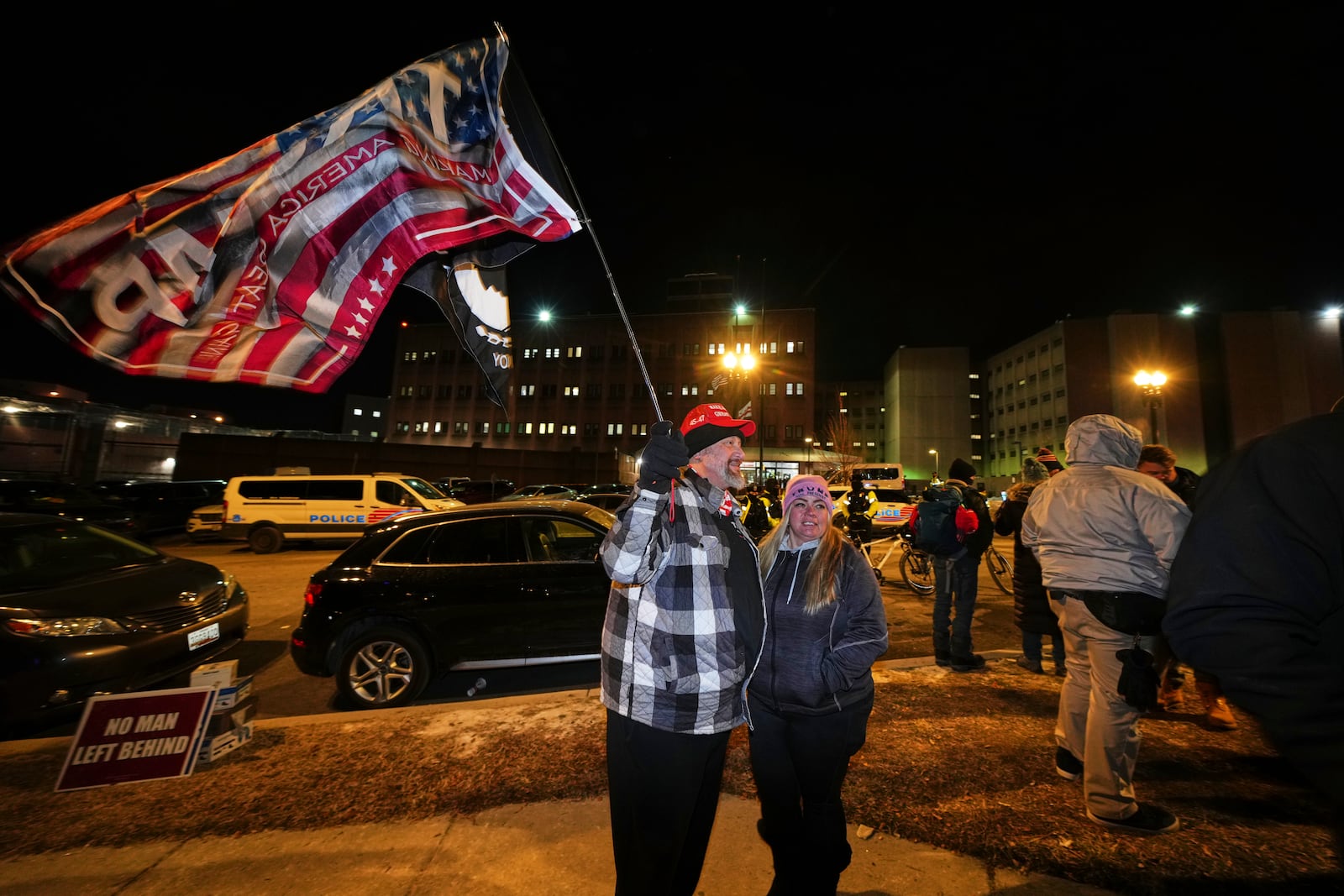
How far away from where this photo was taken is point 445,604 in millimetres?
5043

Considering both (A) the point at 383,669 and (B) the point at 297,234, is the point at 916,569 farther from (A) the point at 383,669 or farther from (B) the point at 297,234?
(B) the point at 297,234

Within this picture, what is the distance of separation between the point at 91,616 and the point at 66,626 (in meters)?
0.15

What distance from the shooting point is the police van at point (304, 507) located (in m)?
15.7

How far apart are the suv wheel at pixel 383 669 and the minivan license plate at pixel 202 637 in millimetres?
1357

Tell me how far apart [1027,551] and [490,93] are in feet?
20.6

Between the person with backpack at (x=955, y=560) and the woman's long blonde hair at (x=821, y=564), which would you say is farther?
the person with backpack at (x=955, y=560)

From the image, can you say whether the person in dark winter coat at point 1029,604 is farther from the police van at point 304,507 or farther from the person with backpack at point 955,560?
the police van at point 304,507

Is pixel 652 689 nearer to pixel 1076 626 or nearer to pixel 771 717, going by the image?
pixel 771 717

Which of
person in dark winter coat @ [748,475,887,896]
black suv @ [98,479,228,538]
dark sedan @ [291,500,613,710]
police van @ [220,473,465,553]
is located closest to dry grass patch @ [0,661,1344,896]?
dark sedan @ [291,500,613,710]

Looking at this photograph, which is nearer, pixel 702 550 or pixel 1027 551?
pixel 702 550

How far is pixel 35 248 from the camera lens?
2.77m

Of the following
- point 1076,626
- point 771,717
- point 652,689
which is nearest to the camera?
point 652,689

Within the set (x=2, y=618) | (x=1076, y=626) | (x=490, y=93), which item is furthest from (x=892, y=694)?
(x=2, y=618)

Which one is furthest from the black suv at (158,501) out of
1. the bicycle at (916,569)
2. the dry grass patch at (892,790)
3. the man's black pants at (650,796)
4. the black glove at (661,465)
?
the black glove at (661,465)
